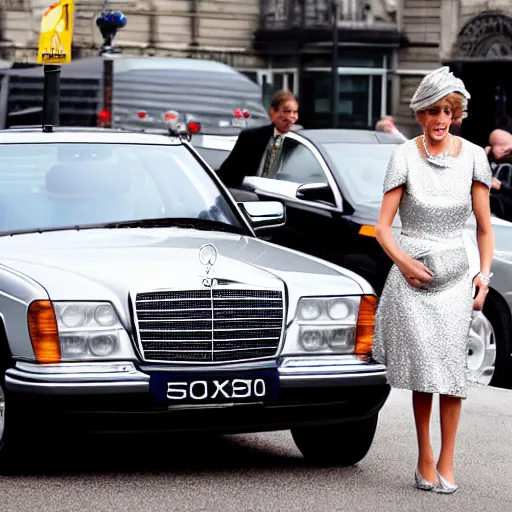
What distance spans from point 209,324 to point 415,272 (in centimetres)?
88

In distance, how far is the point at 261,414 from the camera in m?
6.63

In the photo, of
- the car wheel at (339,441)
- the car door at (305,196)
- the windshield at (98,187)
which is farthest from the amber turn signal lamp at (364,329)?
the car door at (305,196)

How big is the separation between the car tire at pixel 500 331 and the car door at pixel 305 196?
136cm

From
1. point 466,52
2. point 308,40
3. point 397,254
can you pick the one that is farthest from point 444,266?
point 308,40

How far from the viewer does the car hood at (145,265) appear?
653 cm

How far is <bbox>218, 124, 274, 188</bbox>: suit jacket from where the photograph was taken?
12.4m

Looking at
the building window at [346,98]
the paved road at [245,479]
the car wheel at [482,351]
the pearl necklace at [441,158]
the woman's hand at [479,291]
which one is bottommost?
the building window at [346,98]

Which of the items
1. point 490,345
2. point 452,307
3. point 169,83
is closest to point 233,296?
point 452,307

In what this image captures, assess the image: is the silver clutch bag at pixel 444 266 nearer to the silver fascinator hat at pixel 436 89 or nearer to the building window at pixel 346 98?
the silver fascinator hat at pixel 436 89

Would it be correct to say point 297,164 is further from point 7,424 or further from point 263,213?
point 7,424

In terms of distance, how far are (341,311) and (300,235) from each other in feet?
16.3

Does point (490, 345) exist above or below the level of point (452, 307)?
below

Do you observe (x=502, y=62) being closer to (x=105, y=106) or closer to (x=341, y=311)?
(x=105, y=106)

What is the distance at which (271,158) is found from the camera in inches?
489
